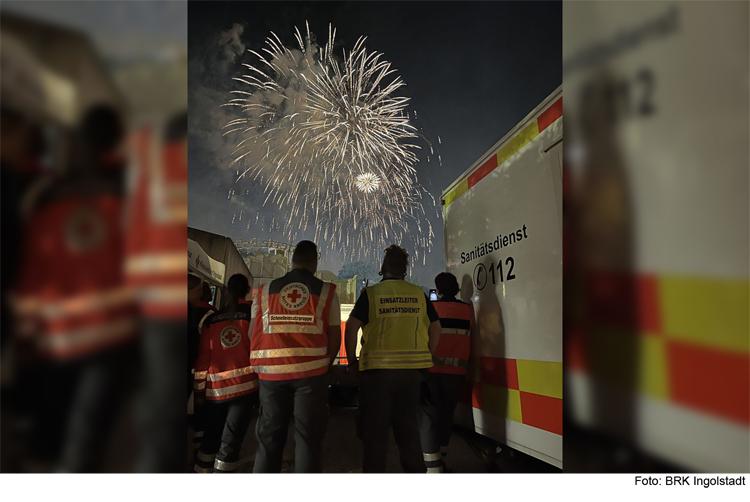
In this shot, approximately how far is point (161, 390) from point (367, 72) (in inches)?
212

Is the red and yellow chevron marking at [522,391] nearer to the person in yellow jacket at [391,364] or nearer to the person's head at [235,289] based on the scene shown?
the person in yellow jacket at [391,364]

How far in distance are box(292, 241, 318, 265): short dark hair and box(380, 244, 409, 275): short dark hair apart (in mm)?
518

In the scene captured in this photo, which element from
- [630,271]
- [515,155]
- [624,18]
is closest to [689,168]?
[630,271]

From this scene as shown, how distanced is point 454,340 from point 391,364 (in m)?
0.72

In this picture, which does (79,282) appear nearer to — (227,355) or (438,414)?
(227,355)

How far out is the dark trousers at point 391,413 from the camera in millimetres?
2686

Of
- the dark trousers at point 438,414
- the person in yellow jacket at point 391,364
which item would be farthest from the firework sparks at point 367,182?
the person in yellow jacket at point 391,364

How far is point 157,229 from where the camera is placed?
107 centimetres

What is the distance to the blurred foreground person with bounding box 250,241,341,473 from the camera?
99.8 inches

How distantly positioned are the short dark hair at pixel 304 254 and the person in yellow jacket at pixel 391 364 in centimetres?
43

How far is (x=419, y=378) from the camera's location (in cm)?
283

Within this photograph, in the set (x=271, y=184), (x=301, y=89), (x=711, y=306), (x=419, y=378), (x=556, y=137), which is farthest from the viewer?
(x=271, y=184)

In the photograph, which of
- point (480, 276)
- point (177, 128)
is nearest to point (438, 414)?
point (480, 276)

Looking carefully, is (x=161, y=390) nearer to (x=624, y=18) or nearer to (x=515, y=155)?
(x=624, y=18)
